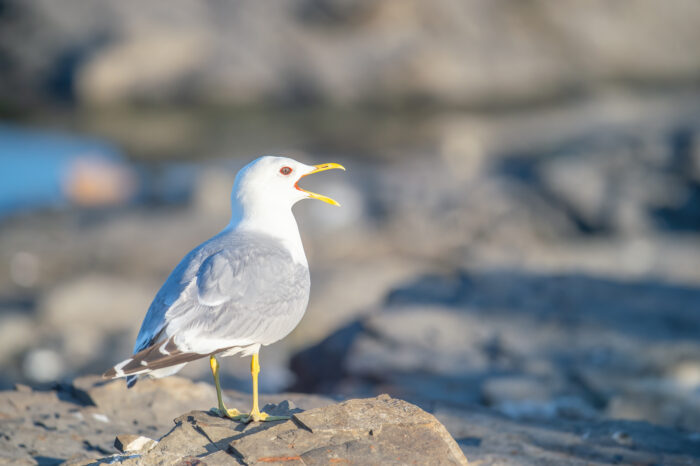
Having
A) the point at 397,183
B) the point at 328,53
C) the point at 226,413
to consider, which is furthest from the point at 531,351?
the point at 328,53

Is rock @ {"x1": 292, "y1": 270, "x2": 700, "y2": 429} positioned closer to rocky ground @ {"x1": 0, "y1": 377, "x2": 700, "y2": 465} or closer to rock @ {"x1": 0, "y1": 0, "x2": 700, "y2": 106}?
rocky ground @ {"x1": 0, "y1": 377, "x2": 700, "y2": 465}

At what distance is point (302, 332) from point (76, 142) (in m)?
10.6

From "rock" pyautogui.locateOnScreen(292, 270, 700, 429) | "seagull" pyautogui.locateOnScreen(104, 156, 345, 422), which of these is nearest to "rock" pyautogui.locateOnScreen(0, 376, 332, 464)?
"seagull" pyautogui.locateOnScreen(104, 156, 345, 422)

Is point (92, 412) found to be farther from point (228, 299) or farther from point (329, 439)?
point (329, 439)

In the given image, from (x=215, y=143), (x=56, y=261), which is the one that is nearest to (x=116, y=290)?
(x=56, y=261)

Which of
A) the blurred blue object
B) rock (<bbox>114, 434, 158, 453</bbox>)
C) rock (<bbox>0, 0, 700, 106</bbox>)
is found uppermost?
rock (<bbox>0, 0, 700, 106</bbox>)

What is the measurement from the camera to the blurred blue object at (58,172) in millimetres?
12219

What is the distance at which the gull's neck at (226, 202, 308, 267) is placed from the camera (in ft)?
11.5

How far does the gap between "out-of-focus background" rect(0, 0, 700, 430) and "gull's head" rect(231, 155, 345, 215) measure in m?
1.46

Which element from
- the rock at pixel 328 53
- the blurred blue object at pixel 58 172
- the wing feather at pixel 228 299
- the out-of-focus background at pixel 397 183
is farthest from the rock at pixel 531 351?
the rock at pixel 328 53

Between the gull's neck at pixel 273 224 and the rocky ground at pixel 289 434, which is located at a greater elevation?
the gull's neck at pixel 273 224

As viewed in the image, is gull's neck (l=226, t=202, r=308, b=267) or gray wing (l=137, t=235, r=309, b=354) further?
gull's neck (l=226, t=202, r=308, b=267)

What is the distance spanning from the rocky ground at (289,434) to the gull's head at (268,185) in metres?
0.85

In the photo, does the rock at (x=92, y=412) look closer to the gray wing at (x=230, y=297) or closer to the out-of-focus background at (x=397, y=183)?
the gray wing at (x=230, y=297)
